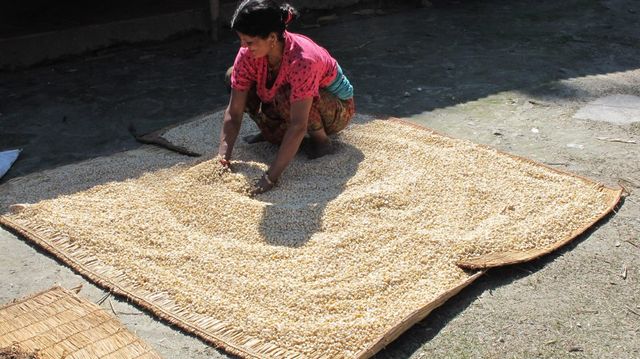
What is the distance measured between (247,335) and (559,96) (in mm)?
3164

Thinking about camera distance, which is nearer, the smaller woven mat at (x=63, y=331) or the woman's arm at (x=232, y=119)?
the smaller woven mat at (x=63, y=331)

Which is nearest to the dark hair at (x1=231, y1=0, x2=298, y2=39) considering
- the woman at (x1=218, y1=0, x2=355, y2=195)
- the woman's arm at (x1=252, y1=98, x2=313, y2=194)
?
the woman at (x1=218, y1=0, x2=355, y2=195)

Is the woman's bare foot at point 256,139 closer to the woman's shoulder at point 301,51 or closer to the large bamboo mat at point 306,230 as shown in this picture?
the large bamboo mat at point 306,230

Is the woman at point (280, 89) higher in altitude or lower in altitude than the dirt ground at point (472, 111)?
higher

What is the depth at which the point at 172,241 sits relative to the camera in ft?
9.33

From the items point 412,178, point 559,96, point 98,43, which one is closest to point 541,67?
point 559,96

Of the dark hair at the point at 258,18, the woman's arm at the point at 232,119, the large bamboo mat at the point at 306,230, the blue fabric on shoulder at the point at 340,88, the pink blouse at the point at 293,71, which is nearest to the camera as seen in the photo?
the large bamboo mat at the point at 306,230

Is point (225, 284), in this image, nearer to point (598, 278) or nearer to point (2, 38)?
point (598, 278)

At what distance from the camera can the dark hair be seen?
2.97 meters

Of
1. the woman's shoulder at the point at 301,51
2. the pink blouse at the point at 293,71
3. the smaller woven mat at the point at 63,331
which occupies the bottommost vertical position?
the smaller woven mat at the point at 63,331

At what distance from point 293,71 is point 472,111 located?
161cm

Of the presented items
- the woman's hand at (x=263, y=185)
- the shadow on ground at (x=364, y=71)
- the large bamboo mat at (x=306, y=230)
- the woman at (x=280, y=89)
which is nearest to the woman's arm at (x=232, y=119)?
the woman at (x=280, y=89)

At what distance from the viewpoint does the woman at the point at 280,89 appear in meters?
3.05

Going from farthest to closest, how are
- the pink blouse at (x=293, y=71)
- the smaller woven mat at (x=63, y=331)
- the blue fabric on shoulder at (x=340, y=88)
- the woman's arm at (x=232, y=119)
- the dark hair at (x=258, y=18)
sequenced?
the blue fabric on shoulder at (x=340, y=88) → the woman's arm at (x=232, y=119) → the pink blouse at (x=293, y=71) → the dark hair at (x=258, y=18) → the smaller woven mat at (x=63, y=331)
